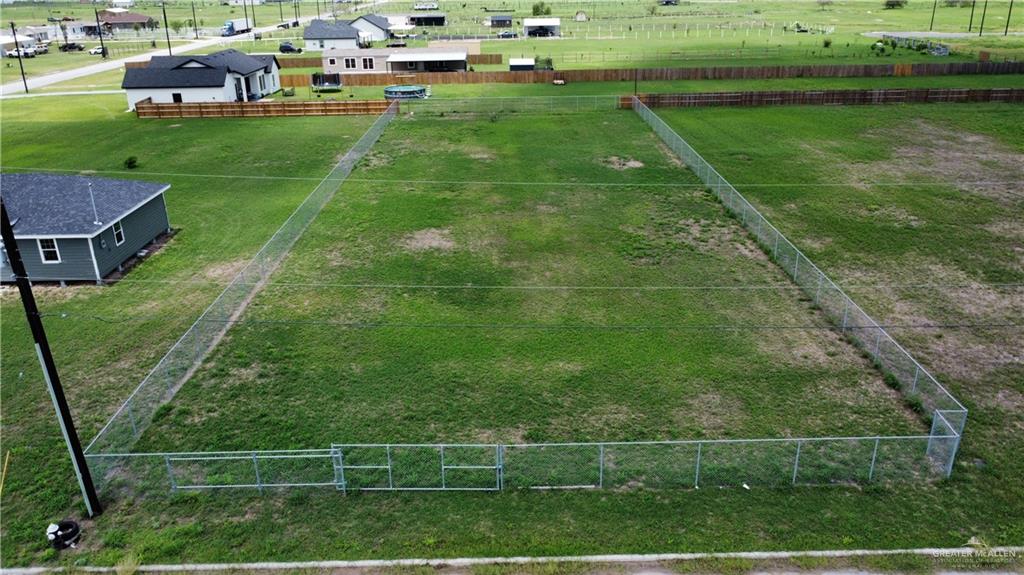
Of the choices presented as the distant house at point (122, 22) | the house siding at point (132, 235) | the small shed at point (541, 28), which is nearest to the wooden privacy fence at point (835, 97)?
the house siding at point (132, 235)

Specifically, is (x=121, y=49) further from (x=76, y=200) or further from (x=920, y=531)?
(x=920, y=531)

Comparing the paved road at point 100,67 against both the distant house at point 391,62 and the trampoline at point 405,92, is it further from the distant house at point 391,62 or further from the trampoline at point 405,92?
the trampoline at point 405,92

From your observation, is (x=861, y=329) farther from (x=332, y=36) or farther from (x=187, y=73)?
(x=332, y=36)

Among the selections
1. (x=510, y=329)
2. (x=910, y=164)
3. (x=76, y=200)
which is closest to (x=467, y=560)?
(x=510, y=329)

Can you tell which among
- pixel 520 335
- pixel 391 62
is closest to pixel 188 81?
pixel 391 62

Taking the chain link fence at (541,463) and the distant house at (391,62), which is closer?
the chain link fence at (541,463)

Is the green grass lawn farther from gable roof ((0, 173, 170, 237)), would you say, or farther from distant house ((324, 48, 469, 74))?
distant house ((324, 48, 469, 74))
